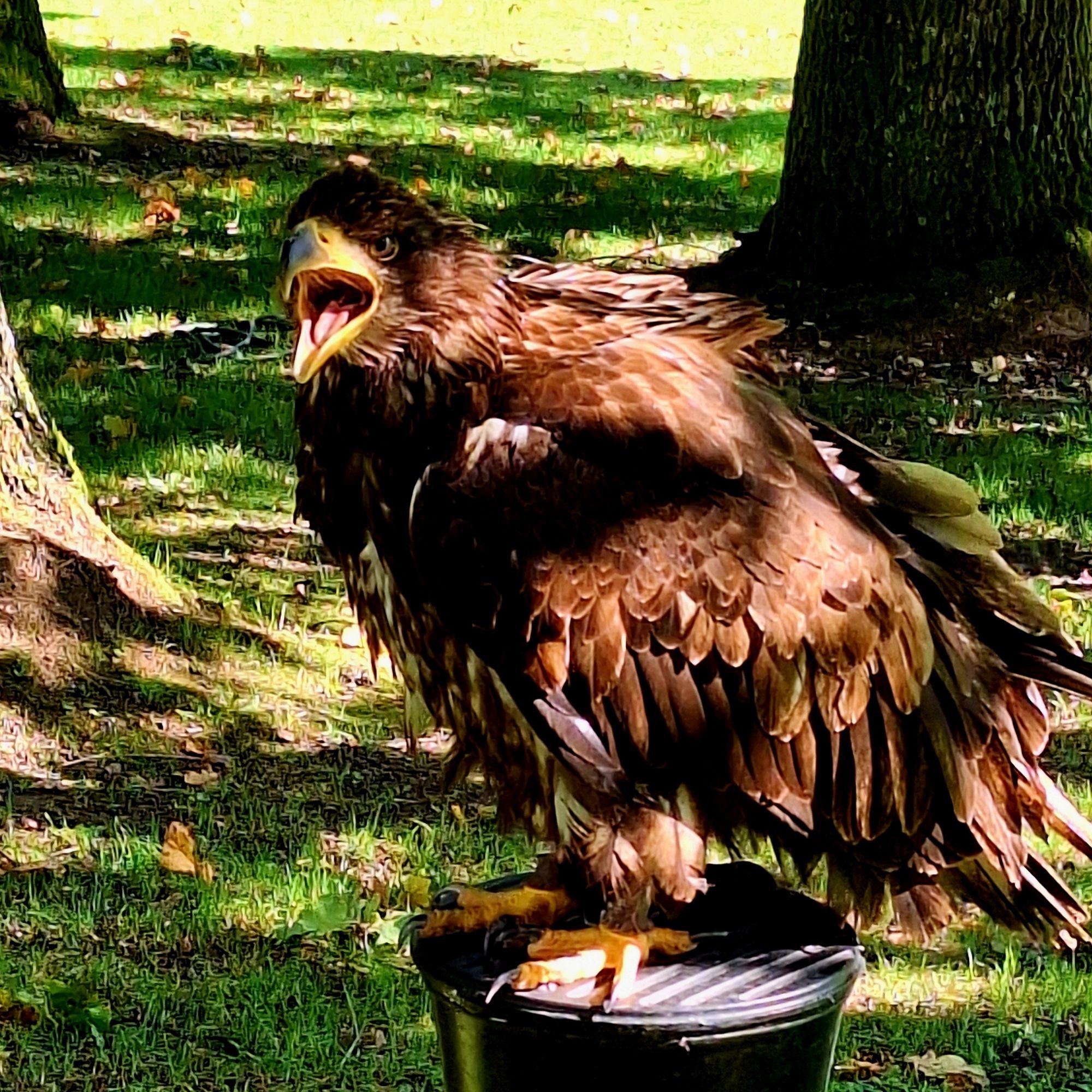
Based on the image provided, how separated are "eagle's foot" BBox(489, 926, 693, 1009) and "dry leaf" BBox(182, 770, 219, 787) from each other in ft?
8.36

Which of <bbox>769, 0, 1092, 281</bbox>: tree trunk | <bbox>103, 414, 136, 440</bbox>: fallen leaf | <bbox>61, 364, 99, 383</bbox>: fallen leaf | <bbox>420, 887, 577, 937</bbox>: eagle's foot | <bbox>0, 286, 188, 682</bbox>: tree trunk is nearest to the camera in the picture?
<bbox>420, 887, 577, 937</bbox>: eagle's foot

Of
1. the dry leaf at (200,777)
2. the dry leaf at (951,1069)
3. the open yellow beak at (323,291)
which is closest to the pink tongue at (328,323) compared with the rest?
the open yellow beak at (323,291)

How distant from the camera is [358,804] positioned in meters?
5.50

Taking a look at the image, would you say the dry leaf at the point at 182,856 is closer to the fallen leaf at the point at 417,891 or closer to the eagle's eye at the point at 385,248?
the fallen leaf at the point at 417,891

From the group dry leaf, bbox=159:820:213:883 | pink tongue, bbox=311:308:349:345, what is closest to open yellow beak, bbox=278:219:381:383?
pink tongue, bbox=311:308:349:345

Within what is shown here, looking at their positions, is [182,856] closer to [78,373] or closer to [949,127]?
[78,373]

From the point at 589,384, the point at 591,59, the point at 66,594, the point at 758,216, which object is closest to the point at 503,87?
the point at 591,59

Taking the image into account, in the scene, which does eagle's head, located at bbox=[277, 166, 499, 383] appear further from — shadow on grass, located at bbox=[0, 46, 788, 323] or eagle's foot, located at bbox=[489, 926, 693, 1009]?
shadow on grass, located at bbox=[0, 46, 788, 323]

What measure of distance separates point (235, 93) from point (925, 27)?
6.14 m

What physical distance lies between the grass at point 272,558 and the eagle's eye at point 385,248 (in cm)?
224

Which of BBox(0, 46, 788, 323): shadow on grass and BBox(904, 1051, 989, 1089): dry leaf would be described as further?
BBox(0, 46, 788, 323): shadow on grass

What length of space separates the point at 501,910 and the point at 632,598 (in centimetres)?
64

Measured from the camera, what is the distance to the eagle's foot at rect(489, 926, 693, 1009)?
3.06 metres

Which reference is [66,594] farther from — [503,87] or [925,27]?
[503,87]
